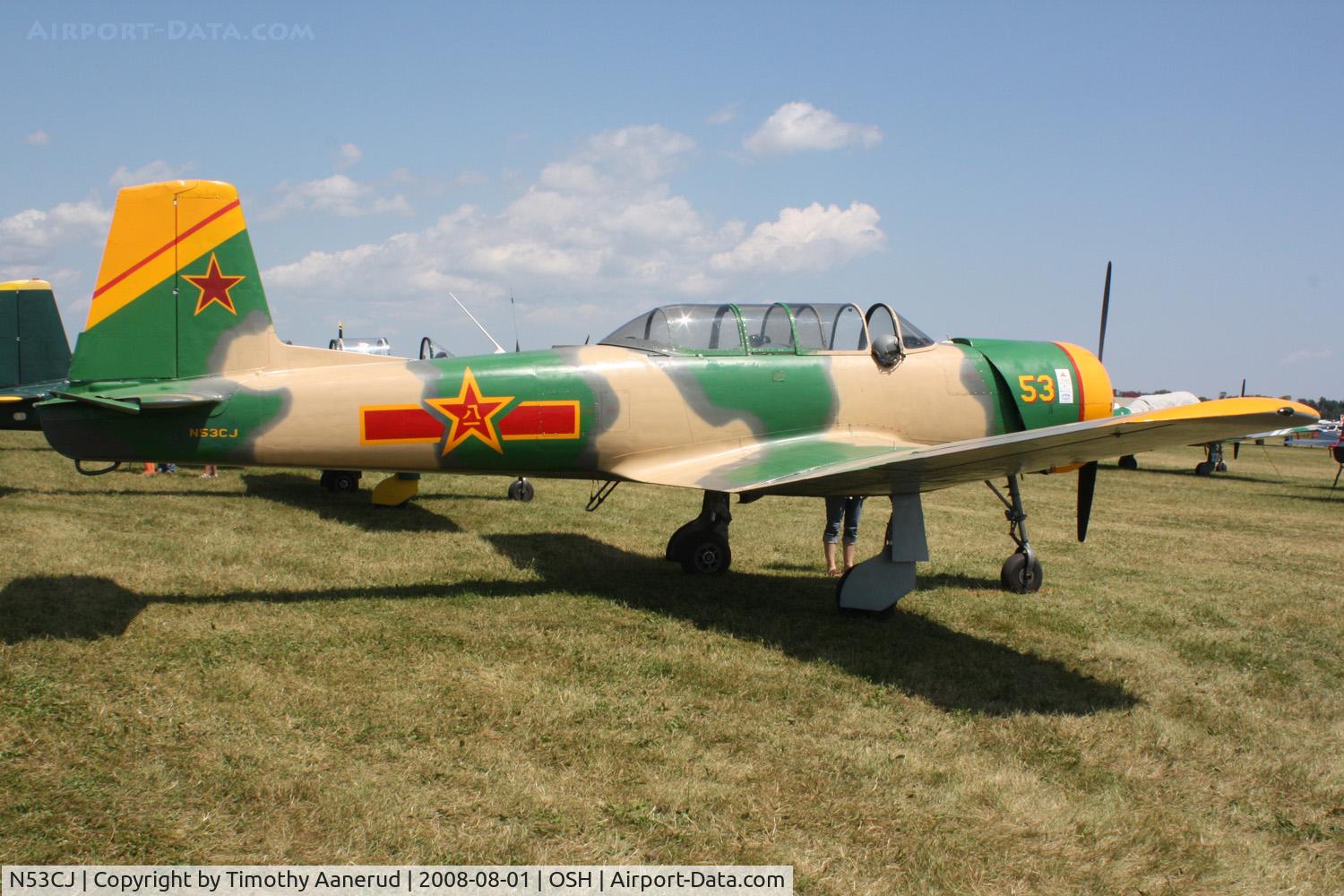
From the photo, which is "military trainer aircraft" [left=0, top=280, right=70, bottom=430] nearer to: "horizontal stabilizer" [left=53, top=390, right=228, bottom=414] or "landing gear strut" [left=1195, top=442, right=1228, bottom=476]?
"horizontal stabilizer" [left=53, top=390, right=228, bottom=414]

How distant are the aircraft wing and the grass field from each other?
3.49 ft

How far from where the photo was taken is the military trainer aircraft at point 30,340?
15.7 meters

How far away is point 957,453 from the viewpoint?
540 centimetres

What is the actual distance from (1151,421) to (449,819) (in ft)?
12.8

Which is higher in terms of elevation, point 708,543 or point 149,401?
point 149,401

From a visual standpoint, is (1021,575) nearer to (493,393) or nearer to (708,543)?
(708,543)

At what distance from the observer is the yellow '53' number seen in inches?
313

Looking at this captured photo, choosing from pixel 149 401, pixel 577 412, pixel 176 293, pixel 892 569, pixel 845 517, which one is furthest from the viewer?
pixel 845 517

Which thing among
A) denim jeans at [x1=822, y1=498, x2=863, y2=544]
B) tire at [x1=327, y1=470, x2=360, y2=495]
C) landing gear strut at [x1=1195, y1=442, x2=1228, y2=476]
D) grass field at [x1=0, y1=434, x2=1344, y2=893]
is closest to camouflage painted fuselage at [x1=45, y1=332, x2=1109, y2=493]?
denim jeans at [x1=822, y1=498, x2=863, y2=544]

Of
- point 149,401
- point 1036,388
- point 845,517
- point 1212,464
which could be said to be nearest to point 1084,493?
point 1036,388

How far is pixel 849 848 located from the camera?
3.51m

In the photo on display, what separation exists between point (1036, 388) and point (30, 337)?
16.3 meters

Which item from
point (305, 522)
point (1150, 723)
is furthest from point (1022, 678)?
point (305, 522)

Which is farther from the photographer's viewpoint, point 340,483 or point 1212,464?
point 1212,464
